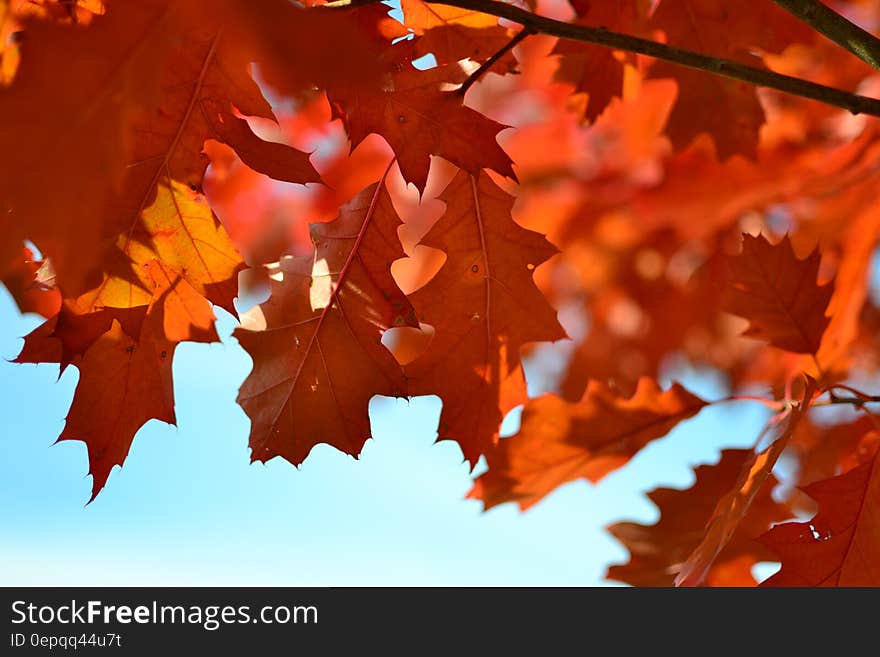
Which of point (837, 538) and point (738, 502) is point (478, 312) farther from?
point (837, 538)

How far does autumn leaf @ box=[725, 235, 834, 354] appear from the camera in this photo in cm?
119

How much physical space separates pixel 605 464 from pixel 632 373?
1980 millimetres

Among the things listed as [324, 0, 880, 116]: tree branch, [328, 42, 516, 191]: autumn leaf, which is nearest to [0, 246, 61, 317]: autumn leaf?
[328, 42, 516, 191]: autumn leaf

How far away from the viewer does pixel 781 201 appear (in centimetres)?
218

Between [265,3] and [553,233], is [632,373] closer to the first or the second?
[553,233]

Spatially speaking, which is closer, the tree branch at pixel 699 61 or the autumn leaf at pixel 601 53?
the tree branch at pixel 699 61

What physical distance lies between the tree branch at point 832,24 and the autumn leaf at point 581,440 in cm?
60

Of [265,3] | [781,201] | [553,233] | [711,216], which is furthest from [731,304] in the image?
[553,233]

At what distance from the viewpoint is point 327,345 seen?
99 cm

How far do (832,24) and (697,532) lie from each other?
708 mm

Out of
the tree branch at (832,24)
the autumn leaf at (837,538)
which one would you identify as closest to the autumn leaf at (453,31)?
the tree branch at (832,24)

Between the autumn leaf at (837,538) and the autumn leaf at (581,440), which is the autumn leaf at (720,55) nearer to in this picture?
the autumn leaf at (581,440)

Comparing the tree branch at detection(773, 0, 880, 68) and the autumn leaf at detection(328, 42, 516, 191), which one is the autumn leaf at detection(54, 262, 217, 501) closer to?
the autumn leaf at detection(328, 42, 516, 191)

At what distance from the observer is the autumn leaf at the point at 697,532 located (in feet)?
4.05
